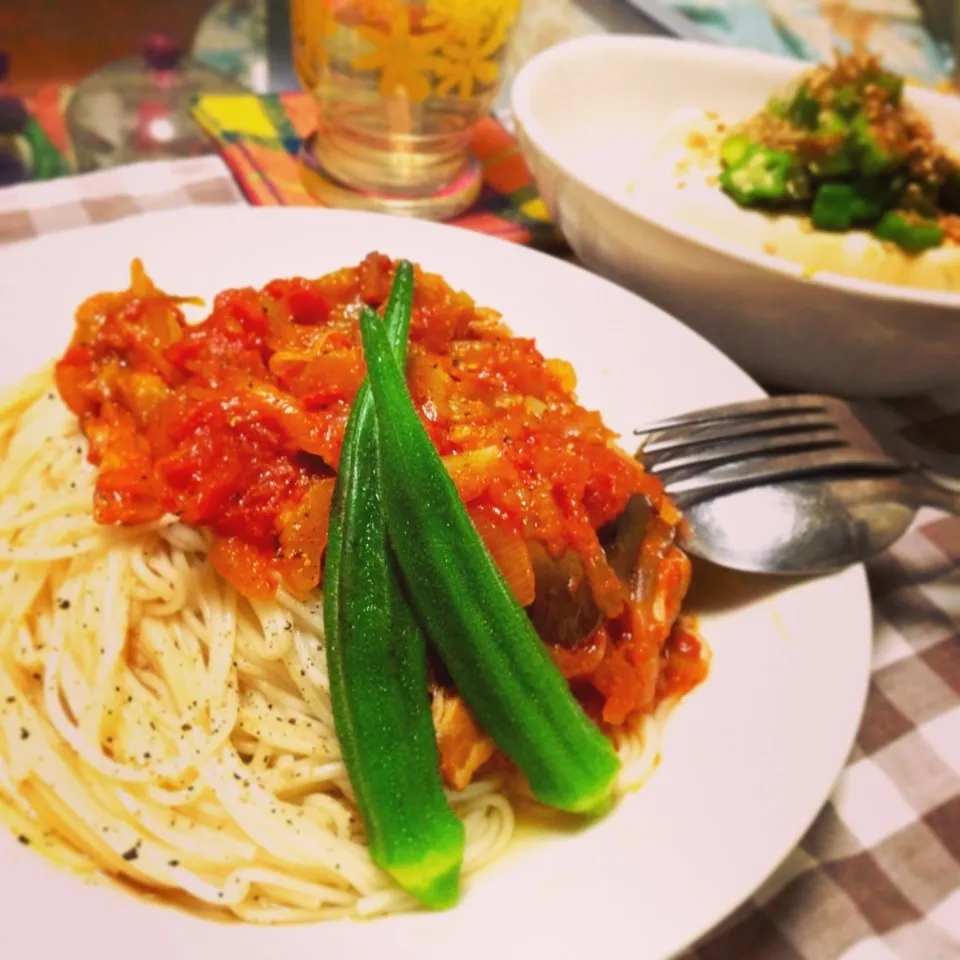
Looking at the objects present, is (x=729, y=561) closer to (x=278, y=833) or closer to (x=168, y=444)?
(x=278, y=833)

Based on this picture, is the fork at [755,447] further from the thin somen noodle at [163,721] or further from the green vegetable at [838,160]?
the green vegetable at [838,160]

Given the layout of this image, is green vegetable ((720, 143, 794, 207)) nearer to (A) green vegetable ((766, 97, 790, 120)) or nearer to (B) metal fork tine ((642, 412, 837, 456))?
(A) green vegetable ((766, 97, 790, 120))

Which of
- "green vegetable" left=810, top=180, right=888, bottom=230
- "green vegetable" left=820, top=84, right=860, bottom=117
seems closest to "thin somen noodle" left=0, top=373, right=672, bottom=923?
"green vegetable" left=810, top=180, right=888, bottom=230

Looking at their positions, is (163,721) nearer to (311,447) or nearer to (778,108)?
(311,447)

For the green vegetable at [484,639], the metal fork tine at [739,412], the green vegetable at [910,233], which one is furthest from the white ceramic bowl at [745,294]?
the green vegetable at [484,639]

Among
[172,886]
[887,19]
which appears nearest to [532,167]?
Result: [172,886]

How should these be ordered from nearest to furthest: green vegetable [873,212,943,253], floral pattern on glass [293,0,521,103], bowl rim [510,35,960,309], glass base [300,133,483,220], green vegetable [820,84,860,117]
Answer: bowl rim [510,35,960,309]
green vegetable [873,212,943,253]
green vegetable [820,84,860,117]
floral pattern on glass [293,0,521,103]
glass base [300,133,483,220]
